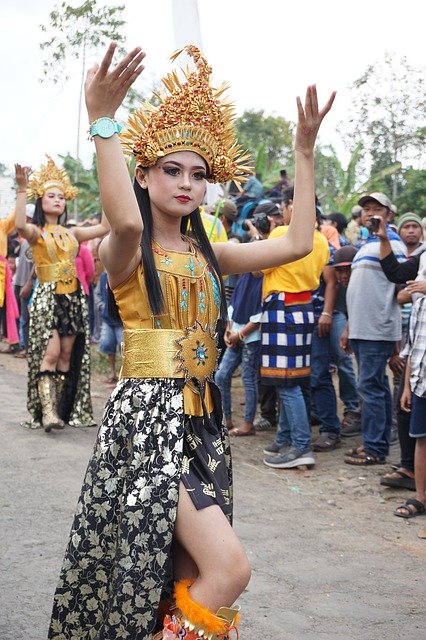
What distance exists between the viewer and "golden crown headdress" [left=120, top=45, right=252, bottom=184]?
3133mm

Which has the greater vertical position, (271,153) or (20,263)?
(271,153)

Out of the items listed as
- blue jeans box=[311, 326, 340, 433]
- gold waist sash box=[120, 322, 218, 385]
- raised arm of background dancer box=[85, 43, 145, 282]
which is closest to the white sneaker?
blue jeans box=[311, 326, 340, 433]

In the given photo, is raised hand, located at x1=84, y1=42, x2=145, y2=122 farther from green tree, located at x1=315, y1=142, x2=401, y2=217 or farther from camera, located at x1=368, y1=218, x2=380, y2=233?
green tree, located at x1=315, y1=142, x2=401, y2=217

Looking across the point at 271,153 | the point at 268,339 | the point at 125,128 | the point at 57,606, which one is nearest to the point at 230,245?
the point at 125,128

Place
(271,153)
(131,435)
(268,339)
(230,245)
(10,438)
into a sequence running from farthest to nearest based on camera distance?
(271,153)
(10,438)
(268,339)
(230,245)
(131,435)

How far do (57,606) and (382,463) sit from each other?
14.7ft

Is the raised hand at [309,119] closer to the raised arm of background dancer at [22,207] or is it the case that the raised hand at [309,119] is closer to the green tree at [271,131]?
the raised arm of background dancer at [22,207]

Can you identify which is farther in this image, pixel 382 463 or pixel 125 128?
pixel 382 463

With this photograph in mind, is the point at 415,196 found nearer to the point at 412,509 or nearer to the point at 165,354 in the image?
the point at 412,509

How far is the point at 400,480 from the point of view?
20.7 ft

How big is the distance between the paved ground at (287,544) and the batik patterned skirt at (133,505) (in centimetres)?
92

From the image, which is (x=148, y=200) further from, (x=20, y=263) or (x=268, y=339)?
(x=20, y=263)

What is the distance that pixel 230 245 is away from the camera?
3.43 metres

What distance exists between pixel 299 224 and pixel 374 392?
12.9ft
